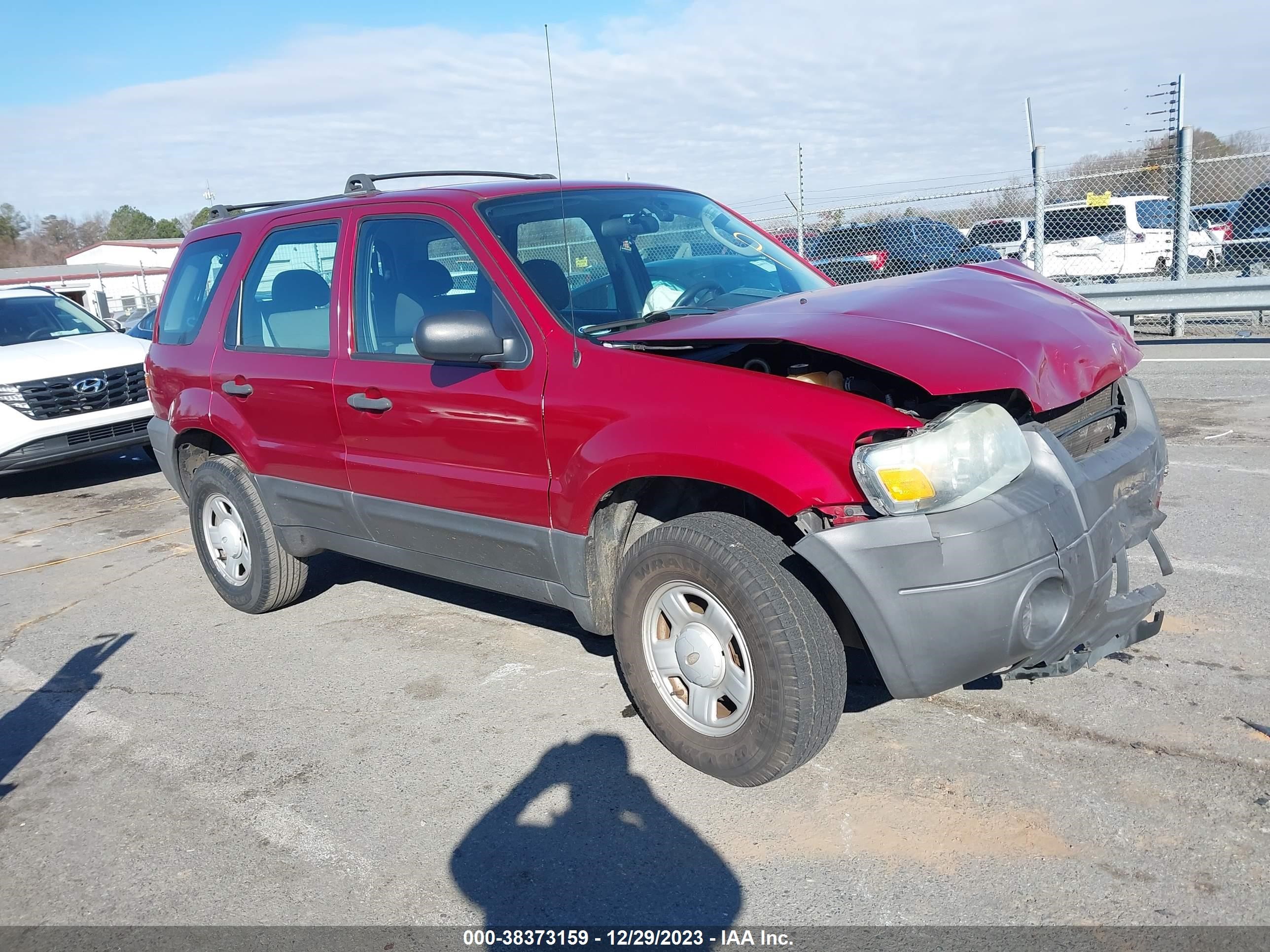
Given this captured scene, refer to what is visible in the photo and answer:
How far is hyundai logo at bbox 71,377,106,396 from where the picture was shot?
8.45 m

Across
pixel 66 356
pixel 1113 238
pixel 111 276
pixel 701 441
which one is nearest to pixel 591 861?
pixel 701 441

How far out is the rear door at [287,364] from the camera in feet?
14.3

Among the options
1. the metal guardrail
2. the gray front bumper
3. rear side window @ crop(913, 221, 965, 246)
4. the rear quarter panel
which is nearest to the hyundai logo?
the rear quarter panel

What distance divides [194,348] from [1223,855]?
4.69 meters

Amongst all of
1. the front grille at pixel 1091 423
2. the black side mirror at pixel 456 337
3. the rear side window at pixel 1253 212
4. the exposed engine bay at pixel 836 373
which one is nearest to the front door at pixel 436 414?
the black side mirror at pixel 456 337

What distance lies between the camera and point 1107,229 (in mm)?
14008

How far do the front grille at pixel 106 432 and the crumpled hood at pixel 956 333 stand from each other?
6.51 m

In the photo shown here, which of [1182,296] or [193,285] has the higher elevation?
[193,285]

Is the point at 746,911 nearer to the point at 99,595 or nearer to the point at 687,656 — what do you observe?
the point at 687,656

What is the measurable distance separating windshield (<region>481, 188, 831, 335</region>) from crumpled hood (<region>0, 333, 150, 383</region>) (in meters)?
5.42

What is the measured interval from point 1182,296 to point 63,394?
34.8 feet

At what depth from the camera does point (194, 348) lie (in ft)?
16.8

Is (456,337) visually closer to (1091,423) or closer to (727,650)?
(727,650)

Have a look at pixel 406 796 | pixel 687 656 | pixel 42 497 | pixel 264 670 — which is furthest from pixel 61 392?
pixel 687 656
